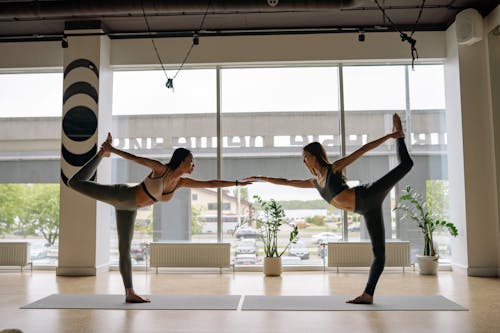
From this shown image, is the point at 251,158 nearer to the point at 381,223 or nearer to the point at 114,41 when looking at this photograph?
the point at 114,41

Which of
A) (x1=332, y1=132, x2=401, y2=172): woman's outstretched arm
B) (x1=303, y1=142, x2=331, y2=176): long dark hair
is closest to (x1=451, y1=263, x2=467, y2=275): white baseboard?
(x1=332, y1=132, x2=401, y2=172): woman's outstretched arm

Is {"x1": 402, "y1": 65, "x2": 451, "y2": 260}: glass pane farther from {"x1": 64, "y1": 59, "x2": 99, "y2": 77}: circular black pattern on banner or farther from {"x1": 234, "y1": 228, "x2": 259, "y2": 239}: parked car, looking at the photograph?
{"x1": 64, "y1": 59, "x2": 99, "y2": 77}: circular black pattern on banner

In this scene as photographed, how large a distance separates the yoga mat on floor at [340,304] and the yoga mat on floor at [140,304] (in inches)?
9.8

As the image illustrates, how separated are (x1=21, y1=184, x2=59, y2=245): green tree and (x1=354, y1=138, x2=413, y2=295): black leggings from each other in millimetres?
5267

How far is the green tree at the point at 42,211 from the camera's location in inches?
300

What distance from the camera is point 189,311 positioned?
14.0ft

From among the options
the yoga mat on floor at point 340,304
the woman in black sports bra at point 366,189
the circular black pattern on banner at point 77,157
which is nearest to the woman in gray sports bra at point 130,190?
the yoga mat on floor at point 340,304

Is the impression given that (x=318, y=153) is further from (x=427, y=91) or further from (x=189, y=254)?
(x=427, y=91)

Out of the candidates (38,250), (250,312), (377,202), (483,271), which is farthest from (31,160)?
(483,271)

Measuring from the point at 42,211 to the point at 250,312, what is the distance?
487 cm

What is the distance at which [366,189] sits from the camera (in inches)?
175

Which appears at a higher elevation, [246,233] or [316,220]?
[316,220]

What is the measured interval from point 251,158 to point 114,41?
294 centimetres

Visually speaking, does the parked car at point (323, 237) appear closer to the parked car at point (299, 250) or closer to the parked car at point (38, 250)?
the parked car at point (299, 250)
